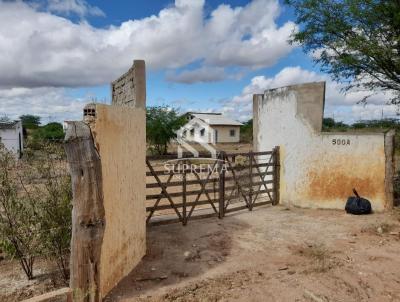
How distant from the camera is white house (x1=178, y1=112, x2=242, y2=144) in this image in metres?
42.7

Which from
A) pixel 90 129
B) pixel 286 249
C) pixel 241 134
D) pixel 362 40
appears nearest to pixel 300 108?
pixel 362 40

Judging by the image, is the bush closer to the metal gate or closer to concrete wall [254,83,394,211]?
the metal gate

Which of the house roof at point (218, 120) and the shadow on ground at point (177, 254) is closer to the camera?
the shadow on ground at point (177, 254)

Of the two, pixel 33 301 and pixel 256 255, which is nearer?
pixel 33 301

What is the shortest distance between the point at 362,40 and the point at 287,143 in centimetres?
334

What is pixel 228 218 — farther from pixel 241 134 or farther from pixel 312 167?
pixel 241 134

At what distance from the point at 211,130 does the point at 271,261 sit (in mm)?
36942

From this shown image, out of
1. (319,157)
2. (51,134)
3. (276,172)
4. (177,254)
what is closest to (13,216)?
(177,254)

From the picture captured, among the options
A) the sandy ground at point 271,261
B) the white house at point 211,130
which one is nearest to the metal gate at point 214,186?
the sandy ground at point 271,261

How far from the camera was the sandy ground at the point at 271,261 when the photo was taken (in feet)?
15.4

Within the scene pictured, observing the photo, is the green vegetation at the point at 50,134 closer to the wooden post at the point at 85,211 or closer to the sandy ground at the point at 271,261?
the wooden post at the point at 85,211

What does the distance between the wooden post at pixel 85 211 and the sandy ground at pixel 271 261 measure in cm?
62

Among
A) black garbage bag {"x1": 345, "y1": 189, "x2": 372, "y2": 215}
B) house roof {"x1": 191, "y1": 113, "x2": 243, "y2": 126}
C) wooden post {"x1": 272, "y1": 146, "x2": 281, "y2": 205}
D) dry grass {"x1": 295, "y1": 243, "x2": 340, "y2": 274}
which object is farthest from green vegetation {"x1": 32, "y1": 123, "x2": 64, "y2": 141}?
house roof {"x1": 191, "y1": 113, "x2": 243, "y2": 126}

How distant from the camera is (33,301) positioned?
3.83m
